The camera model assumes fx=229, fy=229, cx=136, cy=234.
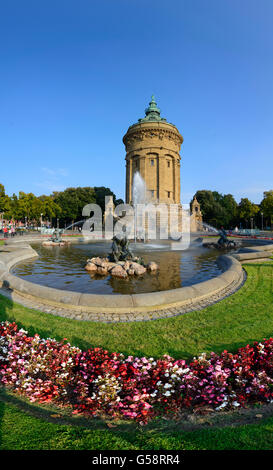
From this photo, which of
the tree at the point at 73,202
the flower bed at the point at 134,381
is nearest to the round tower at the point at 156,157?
the tree at the point at 73,202

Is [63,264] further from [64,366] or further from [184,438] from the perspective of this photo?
[184,438]

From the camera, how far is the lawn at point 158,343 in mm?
2570

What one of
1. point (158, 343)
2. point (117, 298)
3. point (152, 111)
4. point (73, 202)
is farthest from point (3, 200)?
point (158, 343)

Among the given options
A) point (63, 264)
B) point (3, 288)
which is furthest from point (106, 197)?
point (3, 288)

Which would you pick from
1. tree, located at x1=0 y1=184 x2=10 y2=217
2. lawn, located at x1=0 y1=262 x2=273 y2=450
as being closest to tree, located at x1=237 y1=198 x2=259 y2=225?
tree, located at x1=0 y1=184 x2=10 y2=217

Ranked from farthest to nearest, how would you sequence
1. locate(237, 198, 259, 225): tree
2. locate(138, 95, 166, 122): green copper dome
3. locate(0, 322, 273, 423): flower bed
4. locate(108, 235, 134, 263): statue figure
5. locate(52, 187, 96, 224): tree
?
locate(52, 187, 96, 224): tree → locate(237, 198, 259, 225): tree → locate(138, 95, 166, 122): green copper dome → locate(108, 235, 134, 263): statue figure → locate(0, 322, 273, 423): flower bed

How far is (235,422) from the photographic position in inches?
119

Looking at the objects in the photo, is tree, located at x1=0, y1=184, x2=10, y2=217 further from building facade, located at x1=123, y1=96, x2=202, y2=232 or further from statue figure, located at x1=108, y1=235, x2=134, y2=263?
statue figure, located at x1=108, y1=235, x2=134, y2=263

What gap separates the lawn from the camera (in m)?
2.57

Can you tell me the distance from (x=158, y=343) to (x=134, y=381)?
5.03 feet

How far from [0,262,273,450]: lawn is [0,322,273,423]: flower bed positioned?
31 centimetres

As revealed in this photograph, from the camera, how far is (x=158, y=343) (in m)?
4.95

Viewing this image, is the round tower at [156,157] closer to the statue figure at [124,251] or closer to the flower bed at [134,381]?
the statue figure at [124,251]

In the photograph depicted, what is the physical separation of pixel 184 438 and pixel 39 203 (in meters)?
73.6
